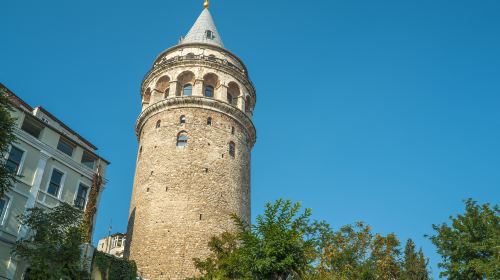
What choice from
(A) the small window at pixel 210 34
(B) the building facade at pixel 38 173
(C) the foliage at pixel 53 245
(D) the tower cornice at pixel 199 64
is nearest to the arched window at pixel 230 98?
(D) the tower cornice at pixel 199 64

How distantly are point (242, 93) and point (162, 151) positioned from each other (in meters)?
8.25

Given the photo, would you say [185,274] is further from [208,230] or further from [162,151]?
[162,151]

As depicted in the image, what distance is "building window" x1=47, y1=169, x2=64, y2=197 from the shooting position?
2489 centimetres

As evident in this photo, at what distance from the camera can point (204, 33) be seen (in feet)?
145

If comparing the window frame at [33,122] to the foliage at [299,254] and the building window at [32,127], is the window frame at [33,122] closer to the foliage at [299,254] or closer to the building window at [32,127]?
the building window at [32,127]

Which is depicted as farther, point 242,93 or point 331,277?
point 242,93

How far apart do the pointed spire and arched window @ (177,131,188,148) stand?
351 inches

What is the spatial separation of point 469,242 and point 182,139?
18895 mm

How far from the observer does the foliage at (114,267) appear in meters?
26.4

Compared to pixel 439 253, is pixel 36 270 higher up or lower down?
lower down

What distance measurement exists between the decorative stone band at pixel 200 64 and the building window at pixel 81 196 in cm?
1615

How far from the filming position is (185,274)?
103ft

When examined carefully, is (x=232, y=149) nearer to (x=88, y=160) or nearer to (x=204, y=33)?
(x=204, y=33)

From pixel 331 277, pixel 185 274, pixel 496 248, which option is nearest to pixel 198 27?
pixel 185 274
